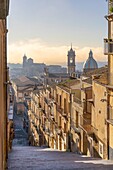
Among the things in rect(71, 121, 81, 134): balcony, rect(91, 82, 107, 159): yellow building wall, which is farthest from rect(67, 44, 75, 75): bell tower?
rect(91, 82, 107, 159): yellow building wall

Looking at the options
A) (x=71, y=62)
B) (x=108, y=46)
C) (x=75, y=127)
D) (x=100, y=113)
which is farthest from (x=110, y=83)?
(x=71, y=62)

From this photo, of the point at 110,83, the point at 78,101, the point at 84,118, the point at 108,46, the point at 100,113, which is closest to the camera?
the point at 108,46

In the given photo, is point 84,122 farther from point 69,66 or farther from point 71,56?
point 71,56

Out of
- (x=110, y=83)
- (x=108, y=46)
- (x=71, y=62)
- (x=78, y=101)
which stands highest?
(x=71, y=62)

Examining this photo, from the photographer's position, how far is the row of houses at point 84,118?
47.4 ft

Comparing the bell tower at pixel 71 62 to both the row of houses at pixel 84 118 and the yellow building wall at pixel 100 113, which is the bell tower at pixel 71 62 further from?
the yellow building wall at pixel 100 113

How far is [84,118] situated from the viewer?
16.9m

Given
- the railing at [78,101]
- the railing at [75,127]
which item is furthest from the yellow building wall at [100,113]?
the railing at [75,127]

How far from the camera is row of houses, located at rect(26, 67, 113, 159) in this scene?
1444cm

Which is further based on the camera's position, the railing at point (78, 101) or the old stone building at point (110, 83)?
the railing at point (78, 101)

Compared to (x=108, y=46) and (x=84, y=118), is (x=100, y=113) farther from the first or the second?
(x=108, y=46)

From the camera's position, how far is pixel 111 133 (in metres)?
13.9

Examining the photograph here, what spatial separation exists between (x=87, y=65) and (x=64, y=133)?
45.0m

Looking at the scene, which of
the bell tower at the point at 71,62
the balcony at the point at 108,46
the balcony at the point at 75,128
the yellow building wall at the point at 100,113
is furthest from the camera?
the bell tower at the point at 71,62
